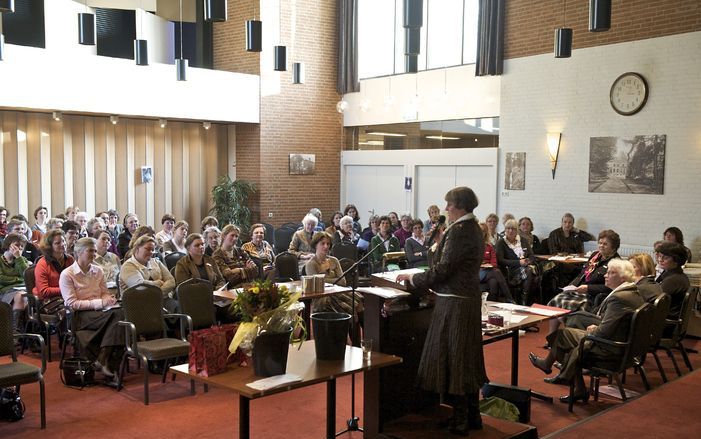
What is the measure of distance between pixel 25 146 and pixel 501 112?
27.1ft

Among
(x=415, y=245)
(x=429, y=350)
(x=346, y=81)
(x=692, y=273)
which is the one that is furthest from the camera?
(x=346, y=81)

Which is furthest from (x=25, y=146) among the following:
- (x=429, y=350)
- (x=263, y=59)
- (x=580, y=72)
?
(x=429, y=350)

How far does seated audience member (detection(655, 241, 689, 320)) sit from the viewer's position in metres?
7.23

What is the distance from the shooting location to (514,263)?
33.4 feet

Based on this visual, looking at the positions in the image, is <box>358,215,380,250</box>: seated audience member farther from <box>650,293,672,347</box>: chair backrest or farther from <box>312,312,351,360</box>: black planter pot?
<box>312,312,351,360</box>: black planter pot

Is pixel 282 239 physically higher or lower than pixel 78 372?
higher

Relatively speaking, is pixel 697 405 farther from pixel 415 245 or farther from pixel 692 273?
pixel 415 245

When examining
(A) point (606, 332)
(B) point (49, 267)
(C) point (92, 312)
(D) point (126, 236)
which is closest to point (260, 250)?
(B) point (49, 267)

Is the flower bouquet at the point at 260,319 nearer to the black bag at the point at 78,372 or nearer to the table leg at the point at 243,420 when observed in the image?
the table leg at the point at 243,420

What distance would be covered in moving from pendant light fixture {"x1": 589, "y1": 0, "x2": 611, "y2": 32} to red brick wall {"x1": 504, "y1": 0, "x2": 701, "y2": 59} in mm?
3062

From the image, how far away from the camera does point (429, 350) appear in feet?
15.5

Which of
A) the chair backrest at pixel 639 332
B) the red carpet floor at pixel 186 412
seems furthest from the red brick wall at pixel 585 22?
the chair backrest at pixel 639 332

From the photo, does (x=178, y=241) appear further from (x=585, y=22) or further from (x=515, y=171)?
(x=585, y=22)

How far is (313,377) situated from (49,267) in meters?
4.50
